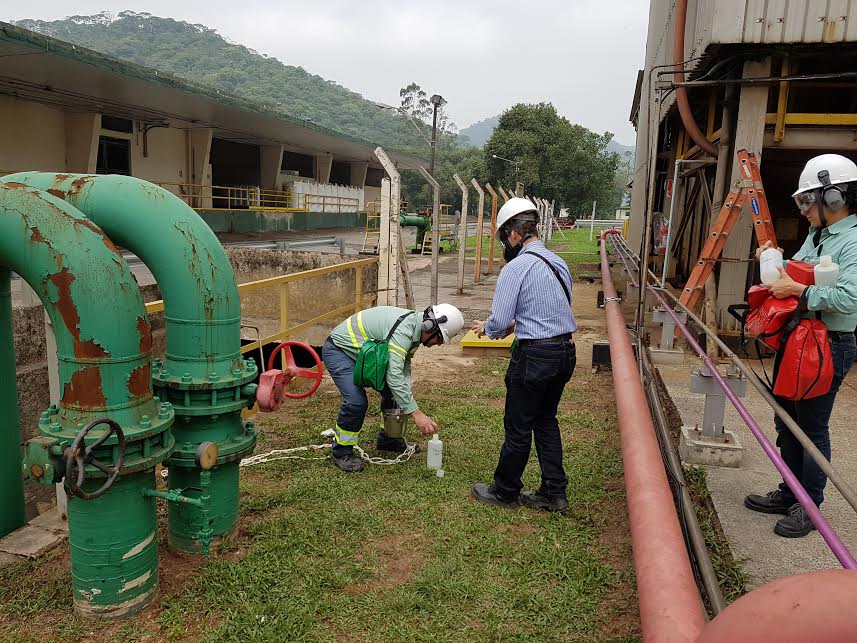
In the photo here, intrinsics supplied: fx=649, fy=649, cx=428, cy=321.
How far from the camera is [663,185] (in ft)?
50.7

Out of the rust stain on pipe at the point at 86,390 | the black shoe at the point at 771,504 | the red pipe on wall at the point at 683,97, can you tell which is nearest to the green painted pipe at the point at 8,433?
the rust stain on pipe at the point at 86,390

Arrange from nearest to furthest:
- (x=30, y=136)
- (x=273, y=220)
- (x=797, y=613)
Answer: (x=797, y=613) → (x=30, y=136) → (x=273, y=220)

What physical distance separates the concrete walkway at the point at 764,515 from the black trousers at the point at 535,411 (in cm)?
98

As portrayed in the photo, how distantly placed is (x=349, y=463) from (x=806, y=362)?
9.24ft

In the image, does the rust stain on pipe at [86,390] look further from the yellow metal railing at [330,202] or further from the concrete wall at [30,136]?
the yellow metal railing at [330,202]

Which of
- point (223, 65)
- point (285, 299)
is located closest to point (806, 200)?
point (285, 299)

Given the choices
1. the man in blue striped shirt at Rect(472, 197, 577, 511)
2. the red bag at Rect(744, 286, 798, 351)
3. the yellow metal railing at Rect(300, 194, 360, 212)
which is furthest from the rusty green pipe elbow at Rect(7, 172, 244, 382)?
the yellow metal railing at Rect(300, 194, 360, 212)

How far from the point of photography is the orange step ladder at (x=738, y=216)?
658cm

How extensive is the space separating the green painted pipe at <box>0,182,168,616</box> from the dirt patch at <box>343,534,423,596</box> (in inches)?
40.7

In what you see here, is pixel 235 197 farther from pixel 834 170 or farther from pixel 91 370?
pixel 834 170

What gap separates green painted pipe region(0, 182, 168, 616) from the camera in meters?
2.55

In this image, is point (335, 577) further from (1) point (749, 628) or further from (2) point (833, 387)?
(2) point (833, 387)

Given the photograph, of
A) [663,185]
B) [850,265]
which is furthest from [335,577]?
[663,185]

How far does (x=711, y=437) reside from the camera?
4289 millimetres
